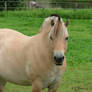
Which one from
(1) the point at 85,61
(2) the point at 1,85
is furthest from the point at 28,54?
(1) the point at 85,61

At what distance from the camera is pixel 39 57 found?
3.83 m

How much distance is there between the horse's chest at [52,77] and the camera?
375 centimetres

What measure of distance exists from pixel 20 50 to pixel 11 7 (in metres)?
19.2

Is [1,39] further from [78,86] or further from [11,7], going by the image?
[11,7]

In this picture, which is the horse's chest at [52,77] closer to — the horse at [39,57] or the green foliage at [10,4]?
the horse at [39,57]

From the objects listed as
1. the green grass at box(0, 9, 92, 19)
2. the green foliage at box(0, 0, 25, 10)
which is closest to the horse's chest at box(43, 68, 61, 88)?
the green grass at box(0, 9, 92, 19)

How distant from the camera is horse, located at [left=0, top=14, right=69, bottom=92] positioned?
3.46 m

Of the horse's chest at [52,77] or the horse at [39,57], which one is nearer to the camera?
the horse at [39,57]

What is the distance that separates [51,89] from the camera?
3994mm

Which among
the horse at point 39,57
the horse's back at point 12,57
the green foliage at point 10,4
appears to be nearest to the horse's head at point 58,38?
the horse at point 39,57

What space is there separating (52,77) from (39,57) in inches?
12.5

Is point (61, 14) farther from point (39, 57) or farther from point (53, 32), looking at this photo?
point (53, 32)

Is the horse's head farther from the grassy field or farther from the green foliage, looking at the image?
the green foliage

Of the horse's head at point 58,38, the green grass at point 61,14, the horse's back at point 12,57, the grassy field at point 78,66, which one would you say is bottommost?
the grassy field at point 78,66
